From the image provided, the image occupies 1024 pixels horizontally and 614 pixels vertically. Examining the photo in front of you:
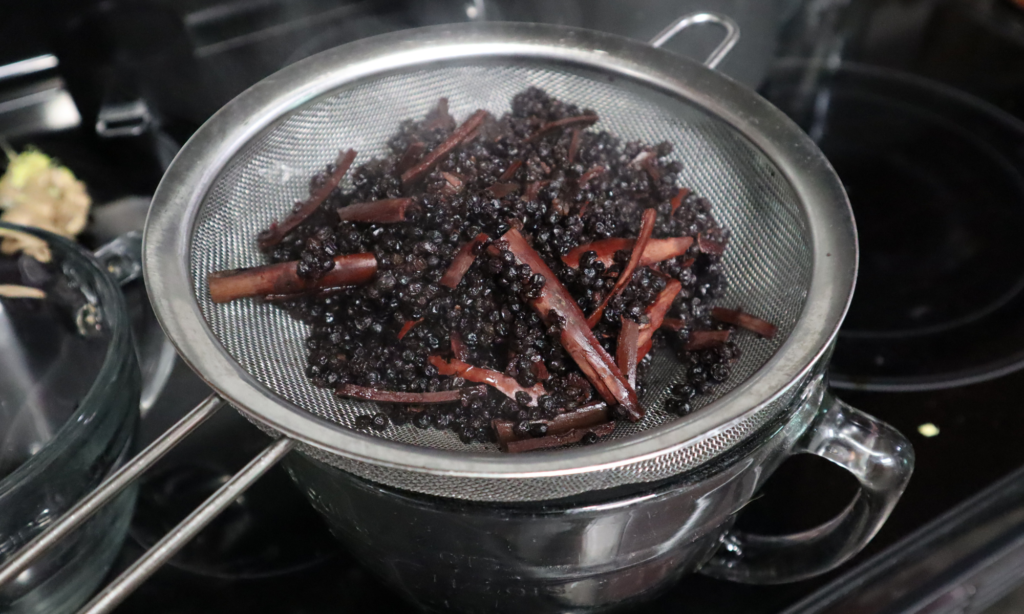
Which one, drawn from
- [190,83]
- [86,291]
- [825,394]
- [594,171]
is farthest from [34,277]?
[825,394]

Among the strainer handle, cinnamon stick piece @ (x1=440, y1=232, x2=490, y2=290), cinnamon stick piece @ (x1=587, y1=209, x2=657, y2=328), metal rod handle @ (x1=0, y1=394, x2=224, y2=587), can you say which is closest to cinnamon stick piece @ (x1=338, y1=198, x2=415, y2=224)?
cinnamon stick piece @ (x1=440, y1=232, x2=490, y2=290)

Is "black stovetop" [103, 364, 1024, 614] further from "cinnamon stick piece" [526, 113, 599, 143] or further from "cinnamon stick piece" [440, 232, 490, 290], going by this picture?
"cinnamon stick piece" [526, 113, 599, 143]

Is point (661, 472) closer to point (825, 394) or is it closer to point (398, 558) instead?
point (825, 394)

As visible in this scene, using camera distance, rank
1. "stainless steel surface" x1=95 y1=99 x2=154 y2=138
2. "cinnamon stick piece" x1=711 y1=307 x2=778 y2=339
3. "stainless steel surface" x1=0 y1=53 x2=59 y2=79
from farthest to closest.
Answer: "stainless steel surface" x1=0 y1=53 x2=59 y2=79 → "stainless steel surface" x1=95 y1=99 x2=154 y2=138 → "cinnamon stick piece" x1=711 y1=307 x2=778 y2=339

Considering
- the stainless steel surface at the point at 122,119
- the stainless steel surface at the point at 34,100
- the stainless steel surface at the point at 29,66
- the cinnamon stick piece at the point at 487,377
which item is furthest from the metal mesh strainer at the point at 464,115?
the stainless steel surface at the point at 29,66

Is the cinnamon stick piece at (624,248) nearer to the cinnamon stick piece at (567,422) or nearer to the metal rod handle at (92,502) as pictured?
the cinnamon stick piece at (567,422)

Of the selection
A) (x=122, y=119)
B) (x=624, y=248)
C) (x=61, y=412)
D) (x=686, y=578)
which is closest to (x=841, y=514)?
(x=686, y=578)
